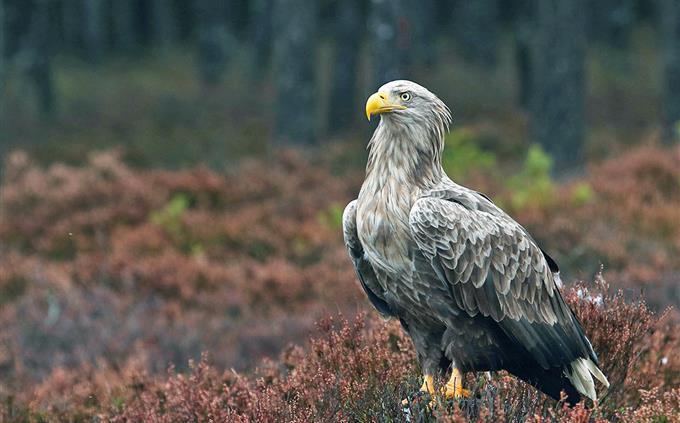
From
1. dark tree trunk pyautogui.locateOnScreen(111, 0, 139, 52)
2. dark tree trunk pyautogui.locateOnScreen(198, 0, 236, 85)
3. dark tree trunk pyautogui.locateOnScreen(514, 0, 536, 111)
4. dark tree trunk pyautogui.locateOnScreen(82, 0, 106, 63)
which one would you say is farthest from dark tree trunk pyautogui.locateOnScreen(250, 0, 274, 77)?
dark tree trunk pyautogui.locateOnScreen(514, 0, 536, 111)

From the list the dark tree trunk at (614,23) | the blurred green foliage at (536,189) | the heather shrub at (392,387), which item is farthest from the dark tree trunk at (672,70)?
the dark tree trunk at (614,23)

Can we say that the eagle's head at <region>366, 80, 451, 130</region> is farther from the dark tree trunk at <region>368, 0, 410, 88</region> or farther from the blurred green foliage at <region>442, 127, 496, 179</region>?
the dark tree trunk at <region>368, 0, 410, 88</region>

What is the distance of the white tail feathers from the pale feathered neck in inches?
42.6

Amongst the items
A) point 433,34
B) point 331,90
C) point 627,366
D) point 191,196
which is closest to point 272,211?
point 191,196

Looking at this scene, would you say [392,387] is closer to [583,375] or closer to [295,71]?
[583,375]

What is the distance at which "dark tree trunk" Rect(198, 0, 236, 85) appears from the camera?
89.2 feet

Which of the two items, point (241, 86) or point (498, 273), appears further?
point (241, 86)

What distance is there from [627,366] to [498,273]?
0.98 metres

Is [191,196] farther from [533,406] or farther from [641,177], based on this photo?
[533,406]

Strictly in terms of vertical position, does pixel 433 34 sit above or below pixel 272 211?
above

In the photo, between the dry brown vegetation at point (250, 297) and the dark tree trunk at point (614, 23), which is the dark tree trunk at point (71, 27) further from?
the dry brown vegetation at point (250, 297)

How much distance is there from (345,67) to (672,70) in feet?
26.0

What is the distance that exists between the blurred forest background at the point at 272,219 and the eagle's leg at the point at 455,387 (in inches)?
7.9

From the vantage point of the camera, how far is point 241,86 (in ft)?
88.4
